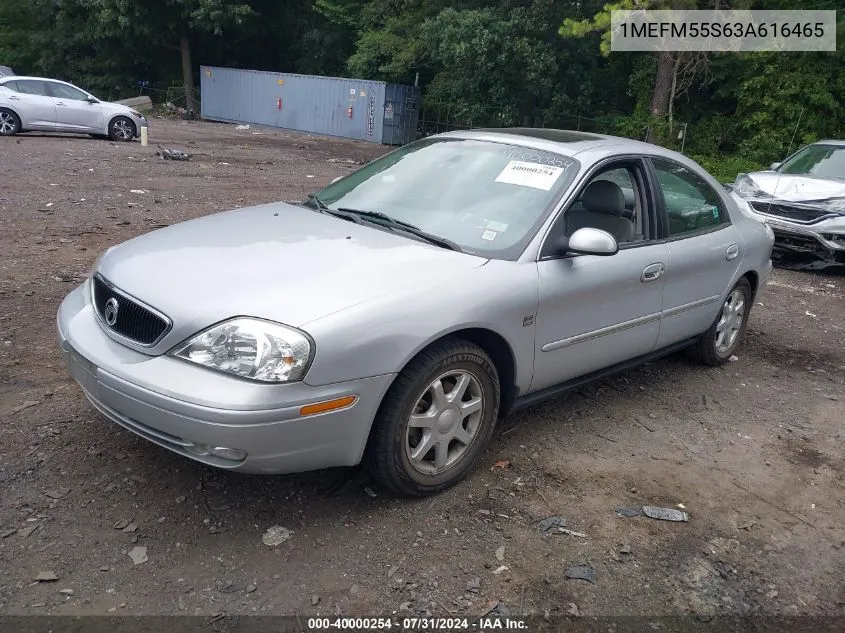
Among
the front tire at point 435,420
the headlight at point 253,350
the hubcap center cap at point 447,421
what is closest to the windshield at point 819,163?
the front tire at point 435,420

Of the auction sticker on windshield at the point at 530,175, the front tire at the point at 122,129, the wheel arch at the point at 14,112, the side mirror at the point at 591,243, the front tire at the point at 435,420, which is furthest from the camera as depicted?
the front tire at the point at 122,129

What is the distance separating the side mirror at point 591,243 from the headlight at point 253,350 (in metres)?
1.50

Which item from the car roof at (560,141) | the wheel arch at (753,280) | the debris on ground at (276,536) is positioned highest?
the car roof at (560,141)

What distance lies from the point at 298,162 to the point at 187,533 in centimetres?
1578

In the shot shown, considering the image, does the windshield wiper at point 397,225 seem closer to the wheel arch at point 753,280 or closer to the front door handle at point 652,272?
the front door handle at point 652,272

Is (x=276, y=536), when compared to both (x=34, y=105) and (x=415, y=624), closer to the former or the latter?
(x=415, y=624)

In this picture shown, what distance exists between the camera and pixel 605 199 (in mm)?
4348

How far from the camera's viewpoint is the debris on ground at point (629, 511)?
347 centimetres

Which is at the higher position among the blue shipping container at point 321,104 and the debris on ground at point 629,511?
the blue shipping container at point 321,104

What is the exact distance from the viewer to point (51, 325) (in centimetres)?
510

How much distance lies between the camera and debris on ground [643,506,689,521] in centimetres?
347

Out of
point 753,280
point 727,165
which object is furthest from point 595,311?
point 727,165

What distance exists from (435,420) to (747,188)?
808 centimetres

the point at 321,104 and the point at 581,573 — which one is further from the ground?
the point at 321,104
